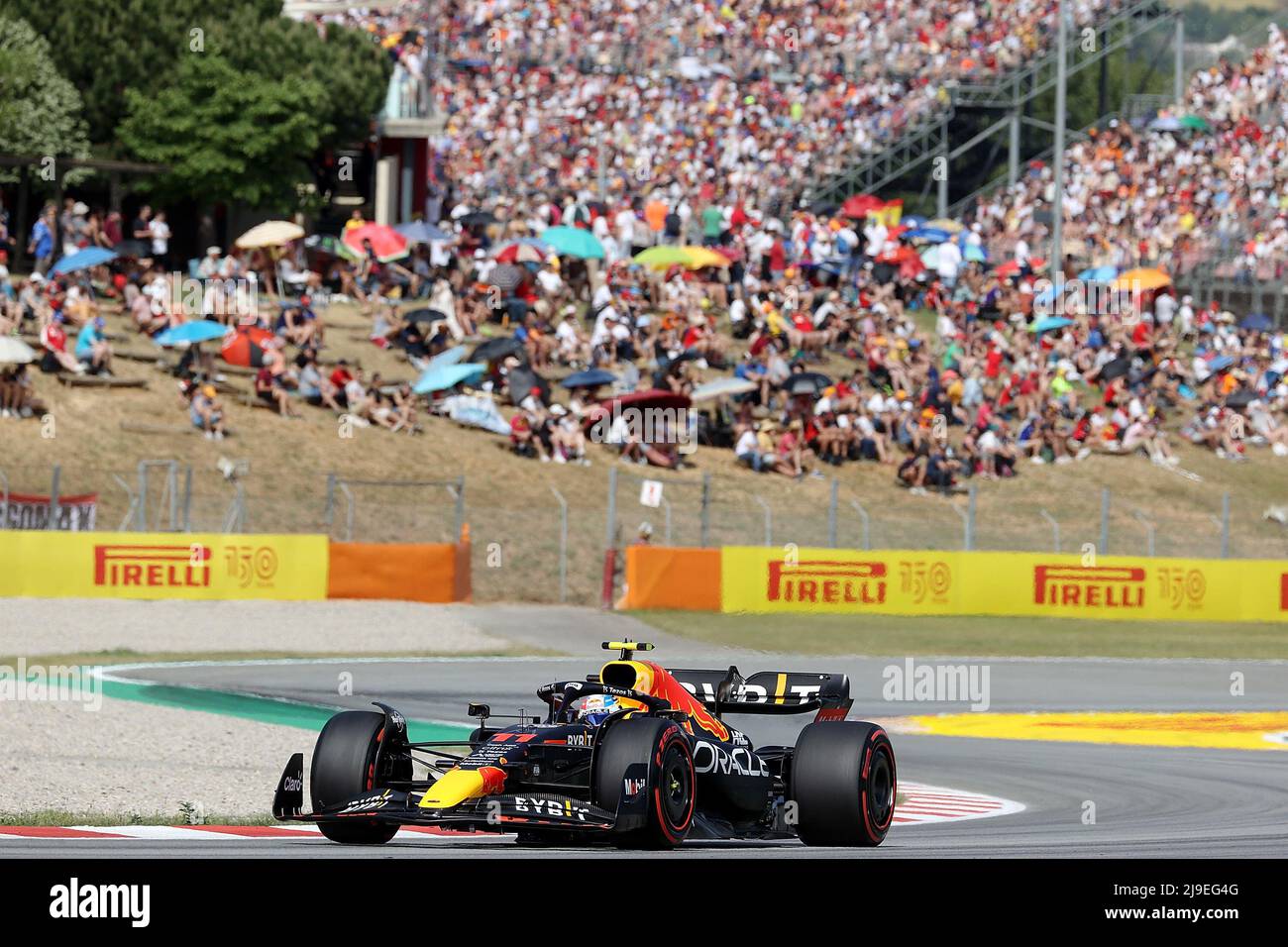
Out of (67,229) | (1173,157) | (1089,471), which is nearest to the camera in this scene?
(67,229)

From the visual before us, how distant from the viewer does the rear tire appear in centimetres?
1001

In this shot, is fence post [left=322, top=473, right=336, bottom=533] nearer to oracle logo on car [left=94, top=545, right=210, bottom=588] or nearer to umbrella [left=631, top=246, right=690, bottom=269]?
oracle logo on car [left=94, top=545, right=210, bottom=588]

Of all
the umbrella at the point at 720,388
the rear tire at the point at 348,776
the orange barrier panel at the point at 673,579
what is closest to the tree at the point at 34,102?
the umbrella at the point at 720,388

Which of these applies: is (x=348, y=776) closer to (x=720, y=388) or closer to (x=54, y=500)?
(x=54, y=500)

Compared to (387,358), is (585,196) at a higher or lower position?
higher

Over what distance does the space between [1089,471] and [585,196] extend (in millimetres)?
10371

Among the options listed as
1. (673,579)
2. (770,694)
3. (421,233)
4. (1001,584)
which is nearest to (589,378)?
(673,579)

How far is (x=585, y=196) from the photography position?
123ft

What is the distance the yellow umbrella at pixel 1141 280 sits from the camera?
38.5 meters

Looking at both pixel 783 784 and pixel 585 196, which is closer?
pixel 783 784

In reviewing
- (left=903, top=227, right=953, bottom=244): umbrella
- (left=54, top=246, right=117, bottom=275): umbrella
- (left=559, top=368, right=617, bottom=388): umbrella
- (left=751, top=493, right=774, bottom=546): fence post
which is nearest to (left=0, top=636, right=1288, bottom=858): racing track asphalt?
(left=751, top=493, right=774, bottom=546): fence post

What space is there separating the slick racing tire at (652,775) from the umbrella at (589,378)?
21369 millimetres
